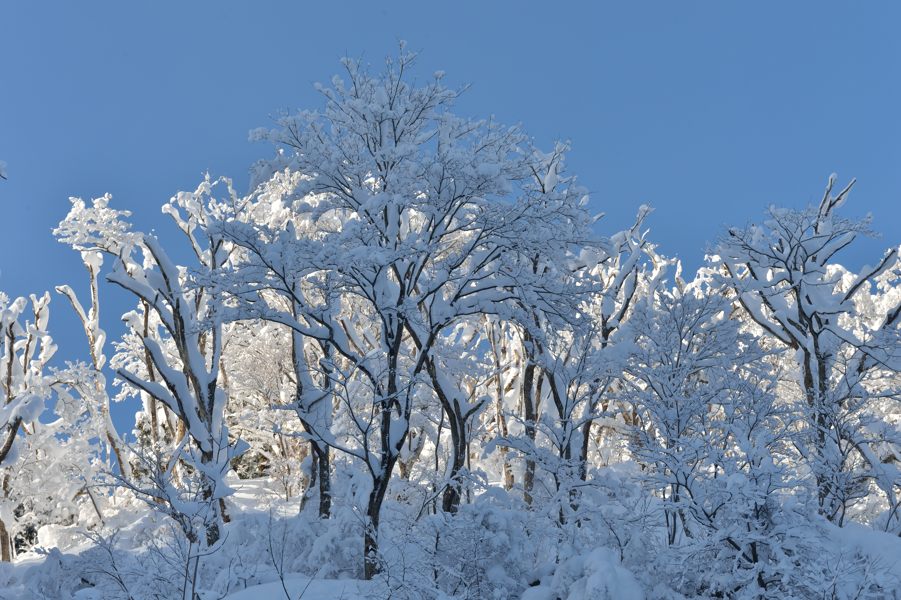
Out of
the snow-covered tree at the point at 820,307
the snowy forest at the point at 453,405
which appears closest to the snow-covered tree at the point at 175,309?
the snowy forest at the point at 453,405

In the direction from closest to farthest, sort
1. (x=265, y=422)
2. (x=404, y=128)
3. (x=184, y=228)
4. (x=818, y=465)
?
(x=818, y=465)
(x=404, y=128)
(x=184, y=228)
(x=265, y=422)

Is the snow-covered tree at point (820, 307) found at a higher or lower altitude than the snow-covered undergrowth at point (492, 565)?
higher

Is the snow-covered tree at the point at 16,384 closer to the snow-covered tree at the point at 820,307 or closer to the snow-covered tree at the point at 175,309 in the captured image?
the snow-covered tree at the point at 175,309

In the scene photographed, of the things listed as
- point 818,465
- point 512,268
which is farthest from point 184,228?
point 818,465

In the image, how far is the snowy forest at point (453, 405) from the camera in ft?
22.8

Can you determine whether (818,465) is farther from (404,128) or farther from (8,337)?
(8,337)

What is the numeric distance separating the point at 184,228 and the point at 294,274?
826 cm

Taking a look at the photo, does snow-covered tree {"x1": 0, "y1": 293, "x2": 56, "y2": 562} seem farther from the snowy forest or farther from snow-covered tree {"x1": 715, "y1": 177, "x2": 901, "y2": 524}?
snow-covered tree {"x1": 715, "y1": 177, "x2": 901, "y2": 524}

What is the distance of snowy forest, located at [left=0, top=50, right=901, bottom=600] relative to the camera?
6949 millimetres

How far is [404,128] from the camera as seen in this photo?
1129 cm

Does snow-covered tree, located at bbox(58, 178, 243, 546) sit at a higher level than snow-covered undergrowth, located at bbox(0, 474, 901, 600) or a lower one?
higher

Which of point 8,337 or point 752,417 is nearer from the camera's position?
point 752,417

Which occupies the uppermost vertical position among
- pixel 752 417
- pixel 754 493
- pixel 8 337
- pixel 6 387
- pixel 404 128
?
pixel 404 128

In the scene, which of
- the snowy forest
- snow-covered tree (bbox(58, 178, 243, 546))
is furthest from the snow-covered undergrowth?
snow-covered tree (bbox(58, 178, 243, 546))
